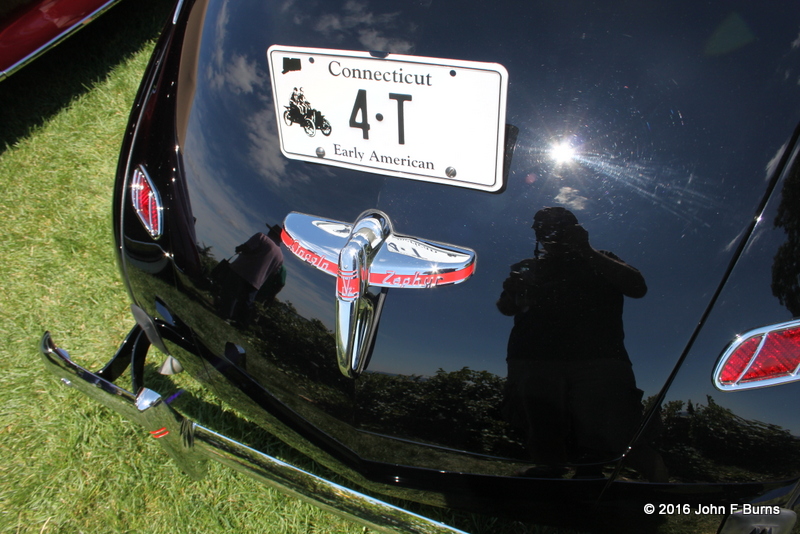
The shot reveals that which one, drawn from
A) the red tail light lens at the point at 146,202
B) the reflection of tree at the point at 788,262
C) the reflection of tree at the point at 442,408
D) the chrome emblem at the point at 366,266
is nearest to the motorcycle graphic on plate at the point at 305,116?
the chrome emblem at the point at 366,266

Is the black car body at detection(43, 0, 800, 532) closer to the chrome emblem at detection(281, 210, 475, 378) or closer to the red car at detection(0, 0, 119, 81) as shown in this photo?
the chrome emblem at detection(281, 210, 475, 378)

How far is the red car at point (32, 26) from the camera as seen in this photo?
325 centimetres

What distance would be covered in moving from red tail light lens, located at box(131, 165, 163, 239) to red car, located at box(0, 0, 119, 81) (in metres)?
2.45

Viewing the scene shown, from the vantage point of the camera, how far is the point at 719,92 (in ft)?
3.65

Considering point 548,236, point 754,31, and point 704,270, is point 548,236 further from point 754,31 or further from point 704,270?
point 754,31

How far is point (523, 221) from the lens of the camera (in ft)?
3.96

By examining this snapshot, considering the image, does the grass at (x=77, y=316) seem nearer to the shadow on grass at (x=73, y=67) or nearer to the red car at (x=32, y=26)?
the shadow on grass at (x=73, y=67)

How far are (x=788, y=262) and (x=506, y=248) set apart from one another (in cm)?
53

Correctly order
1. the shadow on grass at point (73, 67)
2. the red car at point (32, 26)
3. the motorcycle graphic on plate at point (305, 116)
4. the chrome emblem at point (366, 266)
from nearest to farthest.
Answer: the chrome emblem at point (366, 266) → the motorcycle graphic on plate at point (305, 116) → the red car at point (32, 26) → the shadow on grass at point (73, 67)

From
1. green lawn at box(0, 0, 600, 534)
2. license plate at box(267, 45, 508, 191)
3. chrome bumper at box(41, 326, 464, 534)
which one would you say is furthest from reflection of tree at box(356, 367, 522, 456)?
green lawn at box(0, 0, 600, 534)

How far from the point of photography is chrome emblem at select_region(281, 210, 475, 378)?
4.04ft

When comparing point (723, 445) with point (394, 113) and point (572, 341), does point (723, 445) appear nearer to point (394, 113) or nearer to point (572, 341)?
point (572, 341)

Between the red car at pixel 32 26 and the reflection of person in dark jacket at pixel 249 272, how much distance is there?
9.26 feet

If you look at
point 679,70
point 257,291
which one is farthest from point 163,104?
point 679,70
